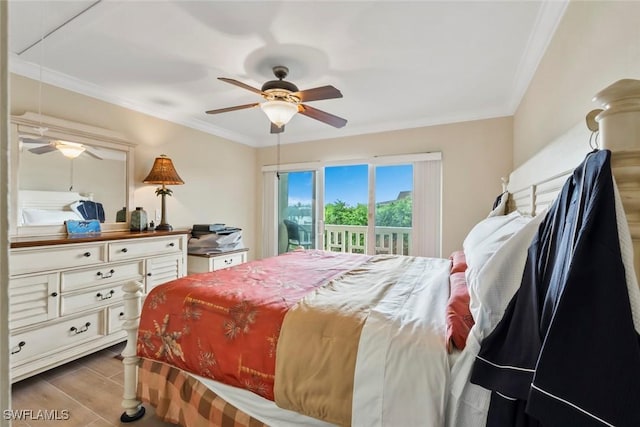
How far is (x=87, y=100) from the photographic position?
2.64 metres

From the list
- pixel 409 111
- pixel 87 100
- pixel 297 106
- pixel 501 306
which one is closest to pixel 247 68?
pixel 297 106

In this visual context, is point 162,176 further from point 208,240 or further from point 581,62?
point 581,62

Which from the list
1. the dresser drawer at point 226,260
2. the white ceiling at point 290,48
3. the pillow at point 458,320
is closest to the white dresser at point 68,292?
the dresser drawer at point 226,260

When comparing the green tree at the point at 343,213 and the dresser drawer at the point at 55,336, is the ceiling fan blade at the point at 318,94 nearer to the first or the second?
the dresser drawer at the point at 55,336

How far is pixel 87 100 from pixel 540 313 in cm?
370

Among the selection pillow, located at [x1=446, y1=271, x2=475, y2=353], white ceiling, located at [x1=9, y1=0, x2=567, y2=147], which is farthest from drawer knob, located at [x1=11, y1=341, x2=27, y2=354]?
pillow, located at [x1=446, y1=271, x2=475, y2=353]

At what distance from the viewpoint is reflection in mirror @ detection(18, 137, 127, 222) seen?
2279 millimetres

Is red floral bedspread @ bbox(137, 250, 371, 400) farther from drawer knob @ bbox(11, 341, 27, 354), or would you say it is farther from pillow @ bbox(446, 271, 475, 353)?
drawer knob @ bbox(11, 341, 27, 354)

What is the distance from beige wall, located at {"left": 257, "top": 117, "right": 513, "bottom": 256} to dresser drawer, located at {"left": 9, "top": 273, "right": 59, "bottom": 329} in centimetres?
367

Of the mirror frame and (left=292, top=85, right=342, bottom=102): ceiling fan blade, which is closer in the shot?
(left=292, top=85, right=342, bottom=102): ceiling fan blade

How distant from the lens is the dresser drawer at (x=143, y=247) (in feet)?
7.93

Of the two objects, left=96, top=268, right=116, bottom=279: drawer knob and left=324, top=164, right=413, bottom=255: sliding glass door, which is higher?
left=324, top=164, right=413, bottom=255: sliding glass door

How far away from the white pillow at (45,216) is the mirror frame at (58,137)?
0.12 feet

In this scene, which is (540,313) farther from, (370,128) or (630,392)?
(370,128)
